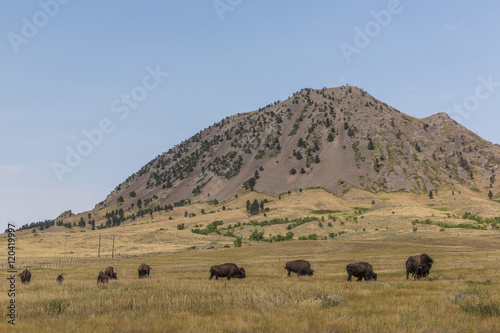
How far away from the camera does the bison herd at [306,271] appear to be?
23469 millimetres

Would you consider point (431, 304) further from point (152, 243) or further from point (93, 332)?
point (152, 243)

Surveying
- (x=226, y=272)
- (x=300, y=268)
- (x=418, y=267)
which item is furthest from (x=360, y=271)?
(x=226, y=272)

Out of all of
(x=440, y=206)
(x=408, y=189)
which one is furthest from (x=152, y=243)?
(x=408, y=189)

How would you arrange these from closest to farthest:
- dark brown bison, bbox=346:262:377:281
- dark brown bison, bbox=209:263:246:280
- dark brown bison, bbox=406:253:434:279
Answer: dark brown bison, bbox=406:253:434:279, dark brown bison, bbox=346:262:377:281, dark brown bison, bbox=209:263:246:280

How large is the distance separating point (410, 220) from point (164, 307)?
102206 millimetres

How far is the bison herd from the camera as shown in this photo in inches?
924

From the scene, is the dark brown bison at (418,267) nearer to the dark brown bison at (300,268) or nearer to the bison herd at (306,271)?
the bison herd at (306,271)

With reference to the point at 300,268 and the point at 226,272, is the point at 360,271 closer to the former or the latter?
the point at 300,268

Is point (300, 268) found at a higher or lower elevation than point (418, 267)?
lower

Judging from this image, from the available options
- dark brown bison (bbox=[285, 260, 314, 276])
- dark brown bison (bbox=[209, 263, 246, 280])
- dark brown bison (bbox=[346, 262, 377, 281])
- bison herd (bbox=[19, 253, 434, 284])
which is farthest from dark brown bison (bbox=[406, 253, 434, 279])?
dark brown bison (bbox=[209, 263, 246, 280])

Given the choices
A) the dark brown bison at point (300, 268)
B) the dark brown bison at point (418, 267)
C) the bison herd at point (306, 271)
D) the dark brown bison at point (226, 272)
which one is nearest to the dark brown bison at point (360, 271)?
the bison herd at point (306, 271)

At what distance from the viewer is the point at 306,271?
27.4 meters

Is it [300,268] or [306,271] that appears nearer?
[306,271]

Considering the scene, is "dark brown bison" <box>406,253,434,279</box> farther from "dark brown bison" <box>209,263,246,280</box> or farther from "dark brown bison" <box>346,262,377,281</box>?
"dark brown bison" <box>209,263,246,280</box>
